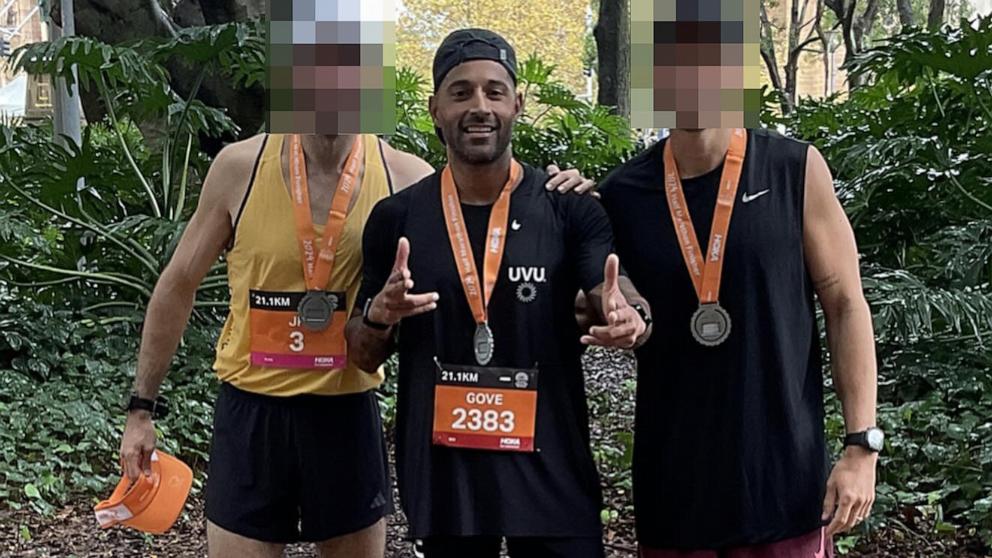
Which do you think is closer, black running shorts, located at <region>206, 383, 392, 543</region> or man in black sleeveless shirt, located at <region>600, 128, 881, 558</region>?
man in black sleeveless shirt, located at <region>600, 128, 881, 558</region>

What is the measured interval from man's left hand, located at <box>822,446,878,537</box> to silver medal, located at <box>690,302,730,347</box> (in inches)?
14.6

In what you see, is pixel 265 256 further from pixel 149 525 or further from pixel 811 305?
pixel 811 305

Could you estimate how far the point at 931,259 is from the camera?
223 inches

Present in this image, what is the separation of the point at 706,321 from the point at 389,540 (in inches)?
121

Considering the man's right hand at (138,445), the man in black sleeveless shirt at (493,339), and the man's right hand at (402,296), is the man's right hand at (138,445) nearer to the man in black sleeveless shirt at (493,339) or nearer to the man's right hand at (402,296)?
the man in black sleeveless shirt at (493,339)

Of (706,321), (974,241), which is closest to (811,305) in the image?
(706,321)

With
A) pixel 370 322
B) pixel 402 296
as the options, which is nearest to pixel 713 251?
pixel 402 296

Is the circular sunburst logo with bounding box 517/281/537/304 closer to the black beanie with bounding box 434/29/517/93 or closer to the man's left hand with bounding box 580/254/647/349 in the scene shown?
the man's left hand with bounding box 580/254/647/349

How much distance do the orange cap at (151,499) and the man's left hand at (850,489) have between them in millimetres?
1722

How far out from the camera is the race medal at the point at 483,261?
2496 mm

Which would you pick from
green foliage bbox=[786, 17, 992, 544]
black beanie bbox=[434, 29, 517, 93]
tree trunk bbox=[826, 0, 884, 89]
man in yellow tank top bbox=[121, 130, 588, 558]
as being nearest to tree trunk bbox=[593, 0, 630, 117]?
tree trunk bbox=[826, 0, 884, 89]

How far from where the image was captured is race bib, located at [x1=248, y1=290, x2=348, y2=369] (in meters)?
2.82

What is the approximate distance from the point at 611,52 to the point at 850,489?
12.4 m

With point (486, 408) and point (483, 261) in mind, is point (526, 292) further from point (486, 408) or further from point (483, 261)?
point (486, 408)
